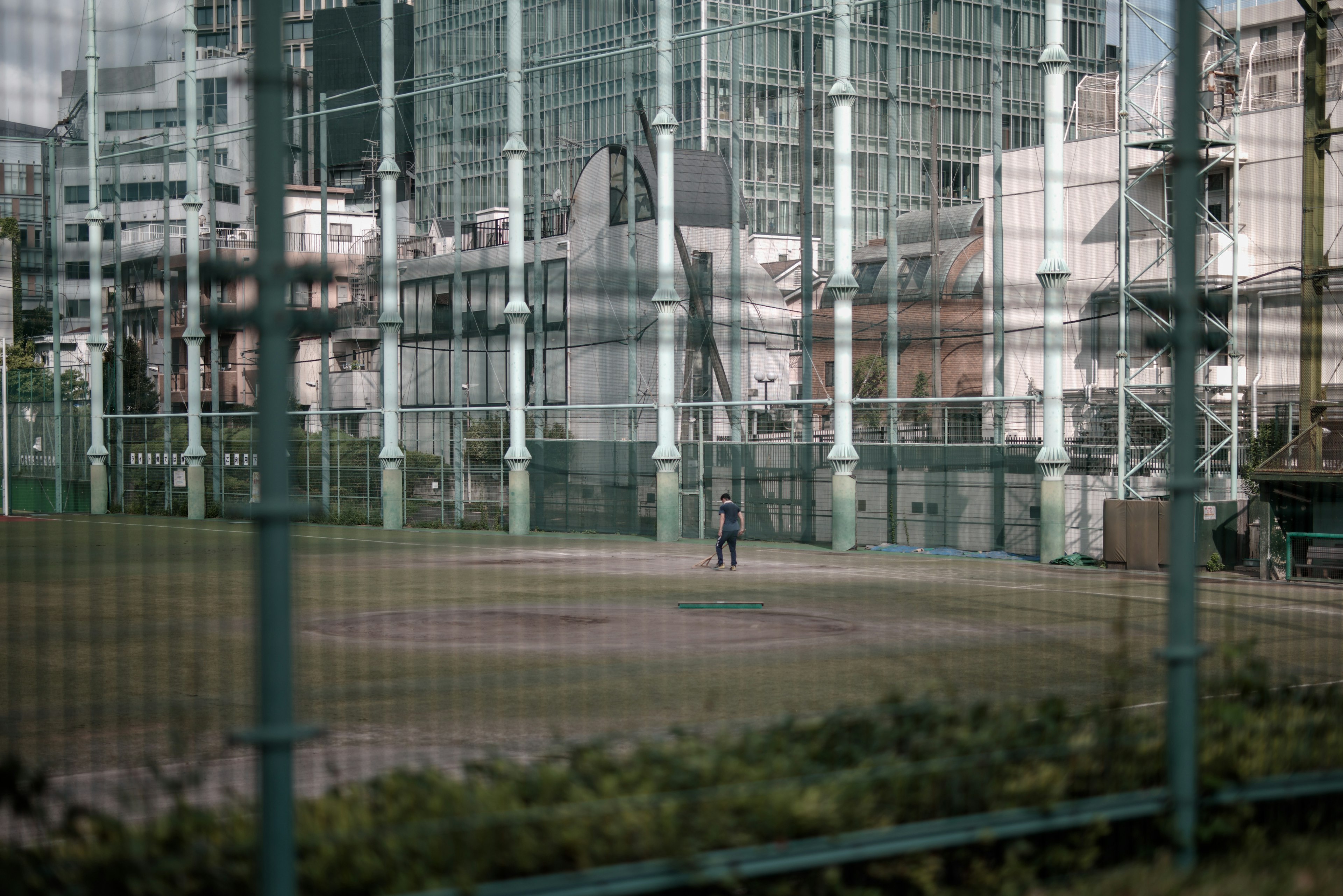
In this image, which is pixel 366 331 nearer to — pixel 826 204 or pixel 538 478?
pixel 538 478

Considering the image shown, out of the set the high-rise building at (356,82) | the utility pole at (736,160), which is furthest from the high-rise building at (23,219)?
the high-rise building at (356,82)

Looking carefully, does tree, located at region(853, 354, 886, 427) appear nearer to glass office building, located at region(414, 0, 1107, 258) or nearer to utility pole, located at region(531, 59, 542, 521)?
glass office building, located at region(414, 0, 1107, 258)

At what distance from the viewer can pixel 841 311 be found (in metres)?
24.5

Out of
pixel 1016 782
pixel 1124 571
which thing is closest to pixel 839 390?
pixel 1124 571

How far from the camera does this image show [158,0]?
17.0 ft

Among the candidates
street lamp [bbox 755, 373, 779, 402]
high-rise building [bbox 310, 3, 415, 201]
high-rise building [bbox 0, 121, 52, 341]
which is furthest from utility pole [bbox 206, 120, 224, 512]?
street lamp [bbox 755, 373, 779, 402]

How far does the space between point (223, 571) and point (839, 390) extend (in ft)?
41.4

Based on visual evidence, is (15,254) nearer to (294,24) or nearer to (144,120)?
(144,120)

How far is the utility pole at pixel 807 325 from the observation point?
30922 mm

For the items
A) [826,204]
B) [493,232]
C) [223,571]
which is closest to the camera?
[223,571]

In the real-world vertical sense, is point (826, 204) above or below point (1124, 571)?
above

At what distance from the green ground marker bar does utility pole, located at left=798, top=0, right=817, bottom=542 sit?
467 inches

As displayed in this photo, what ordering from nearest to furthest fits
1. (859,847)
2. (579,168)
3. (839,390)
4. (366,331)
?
(859,847)
(366,331)
(839,390)
(579,168)

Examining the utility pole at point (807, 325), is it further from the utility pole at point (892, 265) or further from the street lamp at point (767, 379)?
the street lamp at point (767, 379)
